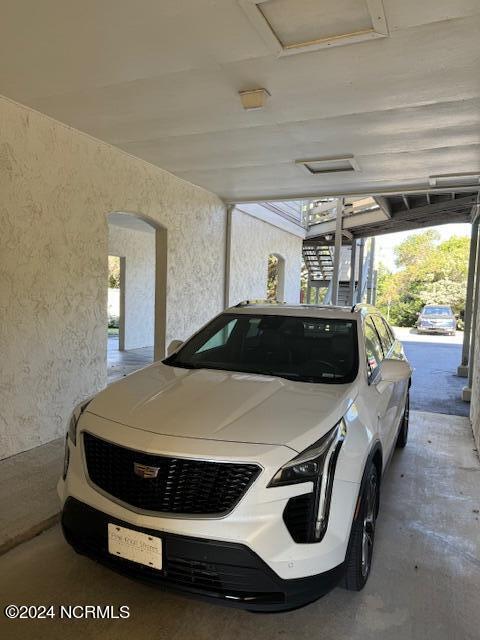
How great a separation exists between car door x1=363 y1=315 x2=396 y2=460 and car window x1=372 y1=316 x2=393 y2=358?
246 mm

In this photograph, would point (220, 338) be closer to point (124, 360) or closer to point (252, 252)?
point (252, 252)

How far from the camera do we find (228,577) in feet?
6.15

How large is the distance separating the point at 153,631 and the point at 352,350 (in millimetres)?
2020

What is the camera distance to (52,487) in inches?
140

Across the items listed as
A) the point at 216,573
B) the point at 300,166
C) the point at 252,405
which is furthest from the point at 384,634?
the point at 300,166

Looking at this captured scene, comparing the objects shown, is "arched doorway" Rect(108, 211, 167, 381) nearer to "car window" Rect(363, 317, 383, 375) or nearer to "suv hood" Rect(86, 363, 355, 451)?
"car window" Rect(363, 317, 383, 375)

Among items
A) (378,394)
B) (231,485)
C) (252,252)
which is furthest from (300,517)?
(252,252)

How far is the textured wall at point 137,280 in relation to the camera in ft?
37.6

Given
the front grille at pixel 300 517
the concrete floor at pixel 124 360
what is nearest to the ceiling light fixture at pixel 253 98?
the front grille at pixel 300 517

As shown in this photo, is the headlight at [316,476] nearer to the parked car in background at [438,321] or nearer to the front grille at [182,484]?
the front grille at [182,484]

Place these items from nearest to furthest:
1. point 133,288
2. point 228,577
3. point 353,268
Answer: point 228,577
point 133,288
point 353,268

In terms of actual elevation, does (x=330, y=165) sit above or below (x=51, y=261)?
above

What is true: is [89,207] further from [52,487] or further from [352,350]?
[352,350]

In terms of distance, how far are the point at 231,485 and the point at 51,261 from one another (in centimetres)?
336
